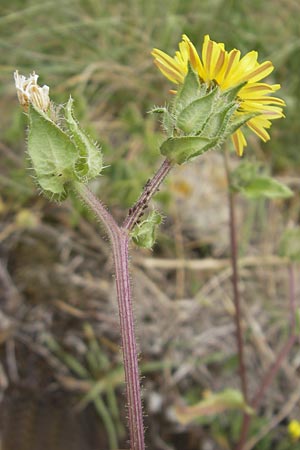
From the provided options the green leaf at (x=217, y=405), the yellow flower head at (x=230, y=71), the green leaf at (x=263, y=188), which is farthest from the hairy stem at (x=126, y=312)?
the green leaf at (x=217, y=405)

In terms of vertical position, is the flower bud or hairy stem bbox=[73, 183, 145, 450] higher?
the flower bud

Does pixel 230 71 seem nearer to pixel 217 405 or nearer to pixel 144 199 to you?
pixel 144 199

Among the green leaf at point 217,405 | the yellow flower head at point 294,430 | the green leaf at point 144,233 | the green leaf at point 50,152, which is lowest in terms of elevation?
the yellow flower head at point 294,430

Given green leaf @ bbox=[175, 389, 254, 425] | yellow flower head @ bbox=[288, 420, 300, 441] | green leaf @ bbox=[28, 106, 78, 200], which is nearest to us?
green leaf @ bbox=[28, 106, 78, 200]

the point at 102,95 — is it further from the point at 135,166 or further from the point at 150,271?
the point at 150,271

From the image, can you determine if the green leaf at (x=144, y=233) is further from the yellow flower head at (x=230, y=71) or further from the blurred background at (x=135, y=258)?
the blurred background at (x=135, y=258)

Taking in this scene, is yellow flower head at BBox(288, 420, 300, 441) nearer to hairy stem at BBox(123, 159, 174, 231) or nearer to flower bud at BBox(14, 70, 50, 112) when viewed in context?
hairy stem at BBox(123, 159, 174, 231)

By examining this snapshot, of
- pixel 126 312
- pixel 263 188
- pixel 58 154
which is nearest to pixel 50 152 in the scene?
pixel 58 154

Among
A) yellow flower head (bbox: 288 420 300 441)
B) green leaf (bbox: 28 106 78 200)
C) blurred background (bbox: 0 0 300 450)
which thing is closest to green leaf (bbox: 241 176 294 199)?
blurred background (bbox: 0 0 300 450)
